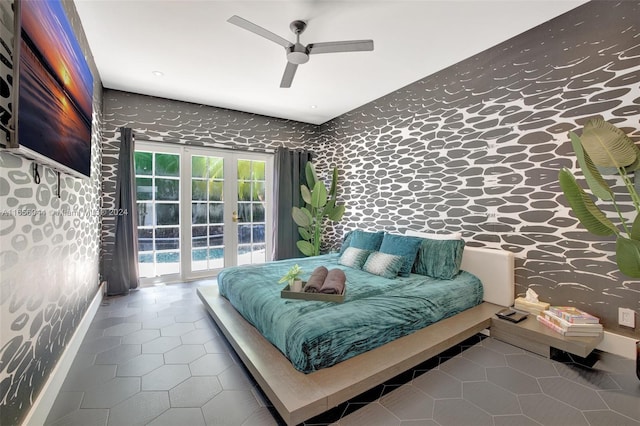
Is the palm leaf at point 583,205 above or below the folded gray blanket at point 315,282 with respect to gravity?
above

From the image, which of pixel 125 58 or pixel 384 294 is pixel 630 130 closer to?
pixel 384 294

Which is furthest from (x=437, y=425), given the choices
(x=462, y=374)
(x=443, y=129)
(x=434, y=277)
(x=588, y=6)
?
(x=588, y=6)

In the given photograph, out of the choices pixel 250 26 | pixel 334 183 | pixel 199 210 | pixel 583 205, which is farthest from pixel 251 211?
pixel 583 205

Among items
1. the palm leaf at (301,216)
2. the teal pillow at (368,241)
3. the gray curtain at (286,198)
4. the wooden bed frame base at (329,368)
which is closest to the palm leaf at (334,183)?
the palm leaf at (301,216)

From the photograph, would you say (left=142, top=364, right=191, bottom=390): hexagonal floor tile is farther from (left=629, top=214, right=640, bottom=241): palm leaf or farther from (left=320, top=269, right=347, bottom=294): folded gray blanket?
(left=629, top=214, right=640, bottom=241): palm leaf

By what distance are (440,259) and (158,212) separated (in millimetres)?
3961

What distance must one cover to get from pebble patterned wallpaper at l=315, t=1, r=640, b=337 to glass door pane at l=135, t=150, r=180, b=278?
11.1ft

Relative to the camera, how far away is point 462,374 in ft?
6.70

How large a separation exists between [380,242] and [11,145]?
10.2 feet

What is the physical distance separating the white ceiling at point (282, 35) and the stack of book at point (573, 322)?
2528 mm

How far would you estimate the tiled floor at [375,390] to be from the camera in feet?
5.32

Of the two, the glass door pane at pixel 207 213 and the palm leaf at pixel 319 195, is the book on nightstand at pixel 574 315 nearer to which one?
the palm leaf at pixel 319 195

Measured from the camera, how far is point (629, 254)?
1783mm

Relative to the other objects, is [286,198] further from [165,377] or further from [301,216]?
[165,377]
